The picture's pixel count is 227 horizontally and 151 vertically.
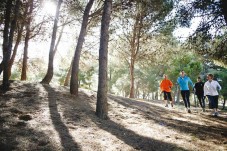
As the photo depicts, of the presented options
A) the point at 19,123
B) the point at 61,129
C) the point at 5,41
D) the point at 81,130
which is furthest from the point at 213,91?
the point at 5,41

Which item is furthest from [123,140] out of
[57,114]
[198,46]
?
[198,46]

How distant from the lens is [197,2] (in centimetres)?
1109

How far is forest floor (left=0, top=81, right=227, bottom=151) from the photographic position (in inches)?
195

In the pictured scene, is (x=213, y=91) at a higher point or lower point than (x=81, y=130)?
higher

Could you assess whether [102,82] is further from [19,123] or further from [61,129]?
[19,123]

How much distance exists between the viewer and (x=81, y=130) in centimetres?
606

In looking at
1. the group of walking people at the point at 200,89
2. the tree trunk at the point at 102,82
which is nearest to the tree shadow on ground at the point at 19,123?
the tree trunk at the point at 102,82

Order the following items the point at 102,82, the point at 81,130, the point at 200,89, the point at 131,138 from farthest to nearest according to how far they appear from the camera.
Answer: the point at 200,89 < the point at 102,82 < the point at 81,130 < the point at 131,138

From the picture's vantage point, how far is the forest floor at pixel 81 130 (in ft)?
16.3

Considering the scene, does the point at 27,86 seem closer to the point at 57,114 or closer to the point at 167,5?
the point at 57,114

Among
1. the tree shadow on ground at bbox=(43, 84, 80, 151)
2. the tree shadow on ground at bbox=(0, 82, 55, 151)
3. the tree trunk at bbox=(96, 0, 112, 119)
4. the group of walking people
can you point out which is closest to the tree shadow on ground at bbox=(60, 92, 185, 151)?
the tree trunk at bbox=(96, 0, 112, 119)

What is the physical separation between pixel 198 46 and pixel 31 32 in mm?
10871

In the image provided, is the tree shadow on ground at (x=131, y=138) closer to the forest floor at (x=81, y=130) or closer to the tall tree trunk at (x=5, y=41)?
the forest floor at (x=81, y=130)

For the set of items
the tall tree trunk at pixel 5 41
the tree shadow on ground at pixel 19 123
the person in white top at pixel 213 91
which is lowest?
the tree shadow on ground at pixel 19 123
